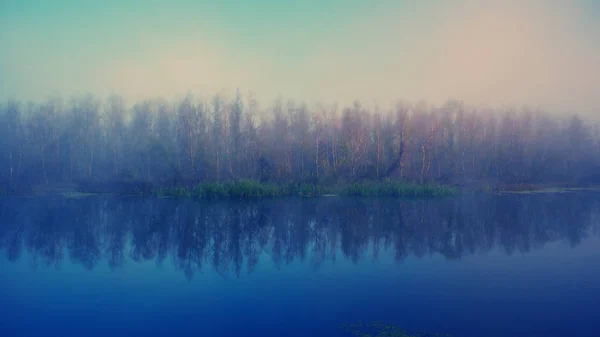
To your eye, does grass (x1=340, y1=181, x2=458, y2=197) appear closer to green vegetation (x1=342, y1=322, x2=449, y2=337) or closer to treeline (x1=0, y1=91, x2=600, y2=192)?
treeline (x1=0, y1=91, x2=600, y2=192)

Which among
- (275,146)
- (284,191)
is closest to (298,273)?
(284,191)

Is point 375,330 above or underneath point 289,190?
underneath

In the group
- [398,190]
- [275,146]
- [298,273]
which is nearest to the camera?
[298,273]

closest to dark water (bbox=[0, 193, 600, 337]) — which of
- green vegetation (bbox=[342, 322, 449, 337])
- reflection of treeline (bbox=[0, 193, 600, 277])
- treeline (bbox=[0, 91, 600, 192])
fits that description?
reflection of treeline (bbox=[0, 193, 600, 277])

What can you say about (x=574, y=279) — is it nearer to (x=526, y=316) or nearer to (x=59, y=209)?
(x=526, y=316)

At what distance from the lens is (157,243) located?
9547 millimetres

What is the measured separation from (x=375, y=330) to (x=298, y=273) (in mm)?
2616

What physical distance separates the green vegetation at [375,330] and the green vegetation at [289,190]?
48.3ft

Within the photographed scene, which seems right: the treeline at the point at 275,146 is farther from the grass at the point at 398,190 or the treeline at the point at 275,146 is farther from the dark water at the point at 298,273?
the dark water at the point at 298,273

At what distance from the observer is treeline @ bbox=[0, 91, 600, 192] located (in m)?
23.9

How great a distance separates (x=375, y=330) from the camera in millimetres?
4703

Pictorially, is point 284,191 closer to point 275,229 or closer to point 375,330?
point 275,229

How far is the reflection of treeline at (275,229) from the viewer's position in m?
8.56

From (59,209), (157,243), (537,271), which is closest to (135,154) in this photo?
(59,209)
